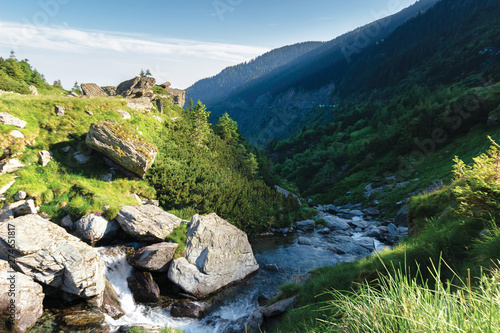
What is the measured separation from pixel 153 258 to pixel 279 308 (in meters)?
7.99

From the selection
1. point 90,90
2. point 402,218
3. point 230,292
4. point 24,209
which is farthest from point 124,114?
point 402,218

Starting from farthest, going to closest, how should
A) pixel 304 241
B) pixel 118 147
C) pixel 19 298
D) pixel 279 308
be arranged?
pixel 304 241 < pixel 118 147 < pixel 19 298 < pixel 279 308

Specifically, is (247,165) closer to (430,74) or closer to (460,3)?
(430,74)

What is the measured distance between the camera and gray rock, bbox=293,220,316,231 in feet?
79.6

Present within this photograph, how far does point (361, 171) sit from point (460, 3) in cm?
14895

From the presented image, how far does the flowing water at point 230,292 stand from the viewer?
10.5 meters

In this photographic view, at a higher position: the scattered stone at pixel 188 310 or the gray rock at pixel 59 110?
the gray rock at pixel 59 110

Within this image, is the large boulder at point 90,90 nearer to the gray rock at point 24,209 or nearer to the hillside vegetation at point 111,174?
the hillside vegetation at point 111,174

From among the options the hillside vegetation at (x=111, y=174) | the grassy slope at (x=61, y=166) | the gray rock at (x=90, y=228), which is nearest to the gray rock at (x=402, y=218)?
the hillside vegetation at (x=111, y=174)

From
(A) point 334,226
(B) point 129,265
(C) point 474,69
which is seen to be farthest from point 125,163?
(C) point 474,69

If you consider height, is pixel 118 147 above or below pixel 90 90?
below

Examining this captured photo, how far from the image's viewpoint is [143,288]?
1190 centimetres

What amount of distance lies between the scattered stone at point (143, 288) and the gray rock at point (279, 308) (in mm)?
6726

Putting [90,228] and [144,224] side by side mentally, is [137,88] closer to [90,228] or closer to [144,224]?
[90,228]
